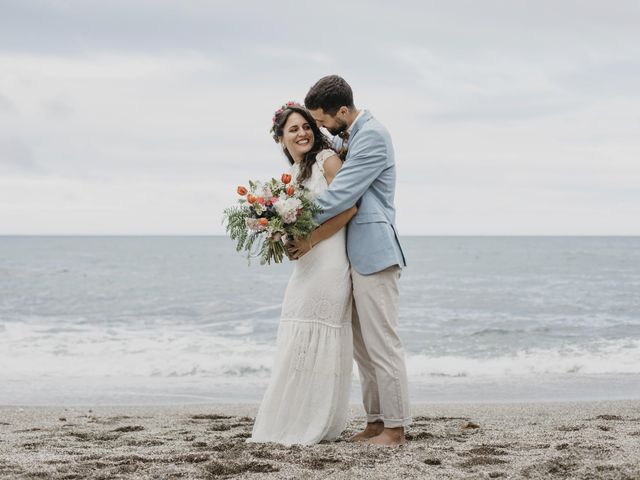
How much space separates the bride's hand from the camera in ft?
13.4

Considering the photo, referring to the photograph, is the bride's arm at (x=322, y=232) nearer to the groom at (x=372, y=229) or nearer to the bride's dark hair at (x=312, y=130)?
the groom at (x=372, y=229)

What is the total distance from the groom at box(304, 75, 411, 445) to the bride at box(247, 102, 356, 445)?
0.09 m

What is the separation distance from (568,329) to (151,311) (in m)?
10.9

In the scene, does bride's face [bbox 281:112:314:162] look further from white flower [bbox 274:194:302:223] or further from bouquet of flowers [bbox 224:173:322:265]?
white flower [bbox 274:194:302:223]

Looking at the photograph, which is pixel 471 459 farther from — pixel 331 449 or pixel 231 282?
pixel 231 282

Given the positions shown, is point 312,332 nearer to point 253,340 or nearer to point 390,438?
point 390,438

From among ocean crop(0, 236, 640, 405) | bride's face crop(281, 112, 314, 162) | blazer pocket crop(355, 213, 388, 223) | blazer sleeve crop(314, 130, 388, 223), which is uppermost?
bride's face crop(281, 112, 314, 162)

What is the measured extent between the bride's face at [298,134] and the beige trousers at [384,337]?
740 millimetres

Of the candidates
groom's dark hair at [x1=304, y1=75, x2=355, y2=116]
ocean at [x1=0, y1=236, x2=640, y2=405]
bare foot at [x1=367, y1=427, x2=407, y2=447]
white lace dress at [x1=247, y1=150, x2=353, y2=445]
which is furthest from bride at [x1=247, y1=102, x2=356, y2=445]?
ocean at [x1=0, y1=236, x2=640, y2=405]

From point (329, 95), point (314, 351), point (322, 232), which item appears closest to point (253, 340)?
point (314, 351)

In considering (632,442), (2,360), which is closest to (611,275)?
(2,360)

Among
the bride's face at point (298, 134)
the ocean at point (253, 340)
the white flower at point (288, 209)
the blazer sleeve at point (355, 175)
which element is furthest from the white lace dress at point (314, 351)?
the ocean at point (253, 340)

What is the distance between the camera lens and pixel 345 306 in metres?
4.30

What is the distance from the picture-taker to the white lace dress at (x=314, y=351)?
4.23 metres
